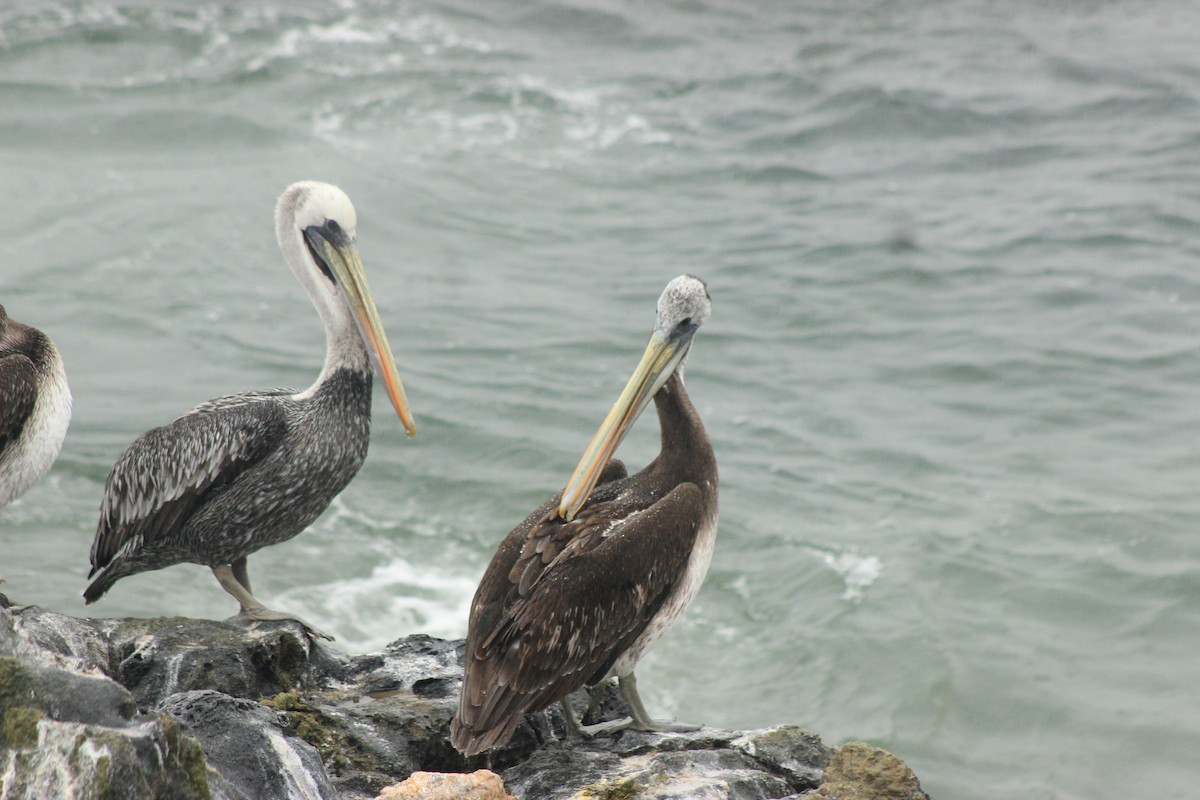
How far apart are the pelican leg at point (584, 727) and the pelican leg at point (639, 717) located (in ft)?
0.11

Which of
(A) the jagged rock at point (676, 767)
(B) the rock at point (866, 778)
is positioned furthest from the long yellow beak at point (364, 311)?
(B) the rock at point (866, 778)

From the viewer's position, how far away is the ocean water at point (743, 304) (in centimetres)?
774

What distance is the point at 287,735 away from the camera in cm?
371

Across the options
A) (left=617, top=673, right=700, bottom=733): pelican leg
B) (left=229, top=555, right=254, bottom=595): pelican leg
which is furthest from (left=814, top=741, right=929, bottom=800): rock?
(left=229, top=555, right=254, bottom=595): pelican leg

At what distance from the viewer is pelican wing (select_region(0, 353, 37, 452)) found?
16.6ft

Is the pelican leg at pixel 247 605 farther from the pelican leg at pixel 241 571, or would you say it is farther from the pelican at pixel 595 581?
the pelican at pixel 595 581

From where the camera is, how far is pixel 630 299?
12602 millimetres

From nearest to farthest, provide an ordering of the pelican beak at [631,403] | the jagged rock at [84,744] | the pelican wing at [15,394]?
the jagged rock at [84,744]
the pelican beak at [631,403]
the pelican wing at [15,394]

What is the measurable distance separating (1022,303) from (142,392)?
25.5 feet

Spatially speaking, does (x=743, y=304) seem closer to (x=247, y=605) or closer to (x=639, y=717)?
(x=247, y=605)

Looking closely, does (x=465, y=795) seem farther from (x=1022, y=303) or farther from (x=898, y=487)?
(x=1022, y=303)

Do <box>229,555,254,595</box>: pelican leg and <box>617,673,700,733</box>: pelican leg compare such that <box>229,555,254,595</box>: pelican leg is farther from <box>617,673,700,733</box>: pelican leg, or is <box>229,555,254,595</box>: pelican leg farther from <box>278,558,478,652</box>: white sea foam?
<box>617,673,700,733</box>: pelican leg

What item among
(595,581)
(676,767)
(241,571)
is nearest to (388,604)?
(241,571)

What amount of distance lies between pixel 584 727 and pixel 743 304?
8.26 metres
